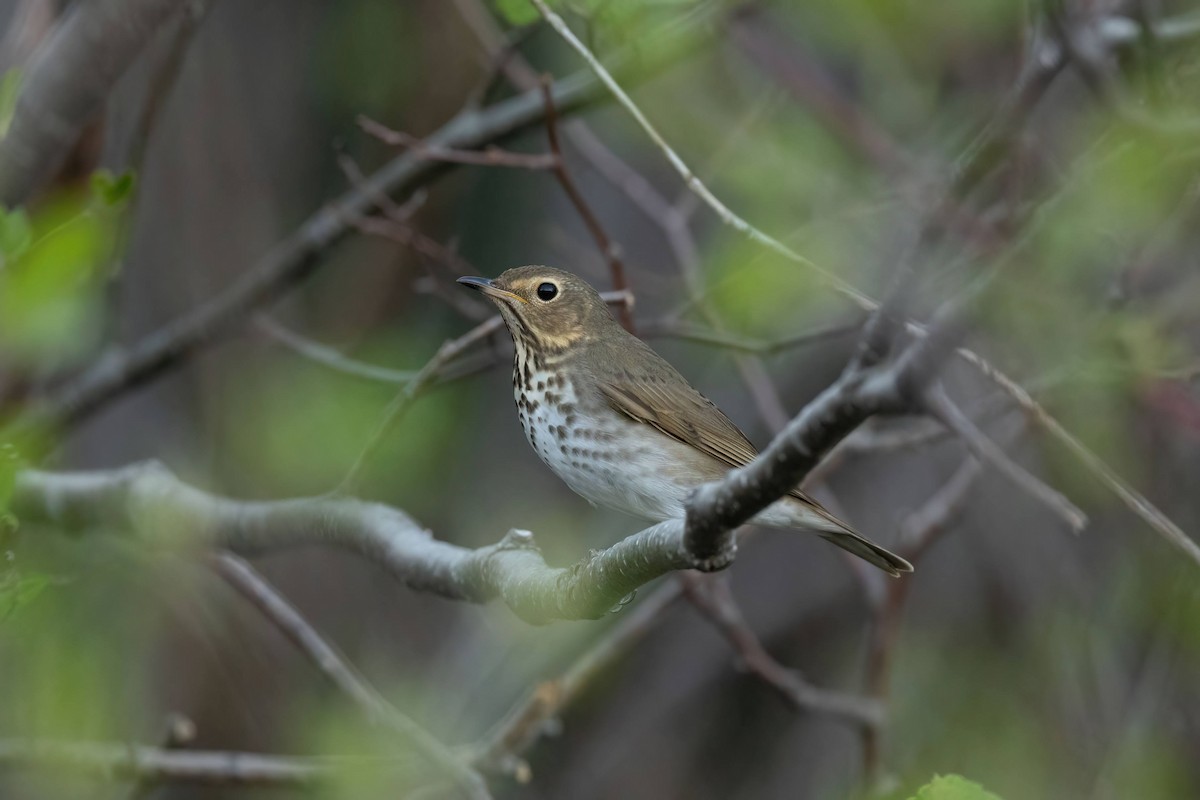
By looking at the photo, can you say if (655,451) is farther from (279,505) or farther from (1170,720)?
(1170,720)

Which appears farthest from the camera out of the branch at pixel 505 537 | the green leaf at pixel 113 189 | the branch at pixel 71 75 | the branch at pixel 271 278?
the branch at pixel 271 278

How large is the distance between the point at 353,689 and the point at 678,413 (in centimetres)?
134

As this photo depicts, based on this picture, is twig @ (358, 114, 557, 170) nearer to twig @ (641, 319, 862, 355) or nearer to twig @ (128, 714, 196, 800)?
twig @ (641, 319, 862, 355)

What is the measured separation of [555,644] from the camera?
641 cm

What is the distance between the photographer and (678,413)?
416 centimetres

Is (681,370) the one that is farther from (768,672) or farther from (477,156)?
(477,156)

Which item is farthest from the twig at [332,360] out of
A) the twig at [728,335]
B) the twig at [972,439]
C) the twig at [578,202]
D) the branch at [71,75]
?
the twig at [972,439]

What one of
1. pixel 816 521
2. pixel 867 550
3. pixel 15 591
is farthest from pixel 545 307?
pixel 15 591

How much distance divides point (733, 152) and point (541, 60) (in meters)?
2.18

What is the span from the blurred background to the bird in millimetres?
407

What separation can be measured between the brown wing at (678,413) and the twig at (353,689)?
1.16m

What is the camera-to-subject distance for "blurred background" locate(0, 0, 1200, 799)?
4.97m

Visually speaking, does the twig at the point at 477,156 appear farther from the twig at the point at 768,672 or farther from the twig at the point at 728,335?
the twig at the point at 768,672

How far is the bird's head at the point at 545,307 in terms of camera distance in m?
4.24
